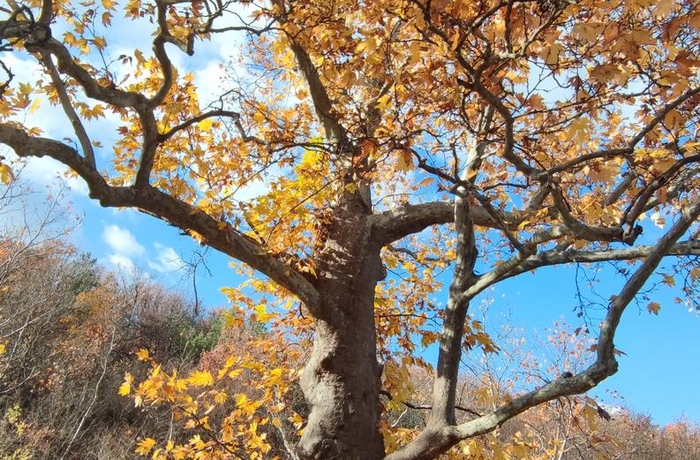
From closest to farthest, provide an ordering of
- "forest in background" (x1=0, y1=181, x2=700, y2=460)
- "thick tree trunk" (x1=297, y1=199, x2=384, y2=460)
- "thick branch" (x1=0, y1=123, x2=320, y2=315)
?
"thick branch" (x1=0, y1=123, x2=320, y2=315), "thick tree trunk" (x1=297, y1=199, x2=384, y2=460), "forest in background" (x1=0, y1=181, x2=700, y2=460)

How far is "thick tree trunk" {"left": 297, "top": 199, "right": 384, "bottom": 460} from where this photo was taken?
3551 millimetres

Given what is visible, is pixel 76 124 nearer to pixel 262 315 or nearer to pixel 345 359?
pixel 262 315

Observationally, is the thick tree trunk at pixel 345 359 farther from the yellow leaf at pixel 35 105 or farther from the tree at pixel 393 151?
the yellow leaf at pixel 35 105

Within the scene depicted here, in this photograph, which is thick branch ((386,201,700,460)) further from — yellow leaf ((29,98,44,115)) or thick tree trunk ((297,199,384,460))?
yellow leaf ((29,98,44,115))

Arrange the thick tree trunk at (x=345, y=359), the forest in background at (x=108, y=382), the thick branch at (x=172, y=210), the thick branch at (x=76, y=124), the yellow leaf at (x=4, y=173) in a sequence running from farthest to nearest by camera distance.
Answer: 1. the forest in background at (x=108, y=382)
2. the thick tree trunk at (x=345, y=359)
3. the yellow leaf at (x=4, y=173)
4. the thick branch at (x=76, y=124)
5. the thick branch at (x=172, y=210)

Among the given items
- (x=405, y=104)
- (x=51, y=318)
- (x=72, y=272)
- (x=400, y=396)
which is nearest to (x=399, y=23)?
(x=405, y=104)

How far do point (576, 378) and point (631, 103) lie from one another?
1.92 m

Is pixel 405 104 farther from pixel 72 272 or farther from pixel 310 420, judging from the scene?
pixel 72 272

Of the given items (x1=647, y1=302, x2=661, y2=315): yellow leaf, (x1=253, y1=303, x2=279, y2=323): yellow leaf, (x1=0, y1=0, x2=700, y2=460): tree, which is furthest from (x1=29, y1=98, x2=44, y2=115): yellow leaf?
(x1=647, y1=302, x2=661, y2=315): yellow leaf

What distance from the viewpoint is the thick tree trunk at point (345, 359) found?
140 inches

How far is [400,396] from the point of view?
4.62 meters

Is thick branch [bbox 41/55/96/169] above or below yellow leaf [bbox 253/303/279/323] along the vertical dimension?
above

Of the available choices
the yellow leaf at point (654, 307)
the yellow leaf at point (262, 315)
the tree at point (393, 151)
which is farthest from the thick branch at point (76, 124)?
the yellow leaf at point (654, 307)

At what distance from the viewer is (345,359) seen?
3818 mm
